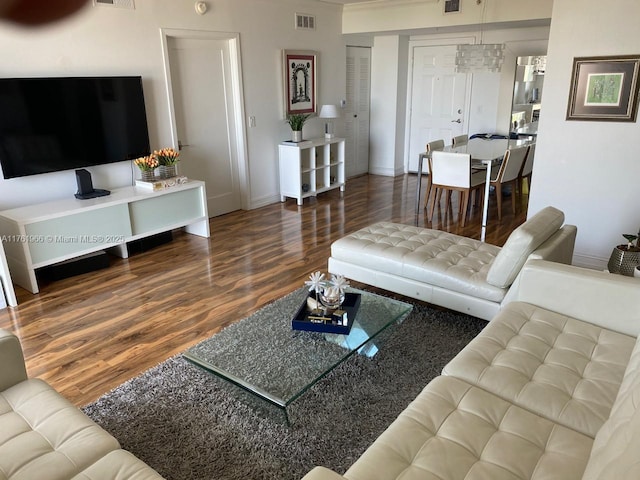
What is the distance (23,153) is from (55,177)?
35cm

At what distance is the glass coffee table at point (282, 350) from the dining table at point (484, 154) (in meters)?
2.55

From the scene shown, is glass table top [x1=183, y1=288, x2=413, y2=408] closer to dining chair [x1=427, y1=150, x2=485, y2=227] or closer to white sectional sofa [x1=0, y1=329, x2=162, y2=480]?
white sectional sofa [x1=0, y1=329, x2=162, y2=480]

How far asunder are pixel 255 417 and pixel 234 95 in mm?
4177

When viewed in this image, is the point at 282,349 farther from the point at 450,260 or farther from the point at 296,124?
the point at 296,124

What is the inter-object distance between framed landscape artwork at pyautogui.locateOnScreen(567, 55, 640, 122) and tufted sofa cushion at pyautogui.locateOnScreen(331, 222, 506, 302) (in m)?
1.45

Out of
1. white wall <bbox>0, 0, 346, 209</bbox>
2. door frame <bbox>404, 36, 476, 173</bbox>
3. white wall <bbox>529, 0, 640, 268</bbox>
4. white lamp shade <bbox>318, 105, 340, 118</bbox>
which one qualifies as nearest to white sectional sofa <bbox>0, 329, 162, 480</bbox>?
white wall <bbox>0, 0, 346, 209</bbox>

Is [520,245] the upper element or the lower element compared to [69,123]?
lower

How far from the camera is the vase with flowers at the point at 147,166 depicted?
175 inches

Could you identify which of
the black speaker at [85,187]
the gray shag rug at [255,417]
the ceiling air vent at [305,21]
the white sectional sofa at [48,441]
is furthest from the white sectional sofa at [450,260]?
the ceiling air vent at [305,21]

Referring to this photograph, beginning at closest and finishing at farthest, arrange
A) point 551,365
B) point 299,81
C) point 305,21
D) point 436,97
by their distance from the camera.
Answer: point 551,365 → point 305,21 → point 299,81 → point 436,97

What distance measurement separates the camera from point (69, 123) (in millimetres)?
4043

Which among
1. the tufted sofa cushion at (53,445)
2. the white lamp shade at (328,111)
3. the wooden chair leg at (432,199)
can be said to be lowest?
the wooden chair leg at (432,199)

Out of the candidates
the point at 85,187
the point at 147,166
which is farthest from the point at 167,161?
the point at 85,187

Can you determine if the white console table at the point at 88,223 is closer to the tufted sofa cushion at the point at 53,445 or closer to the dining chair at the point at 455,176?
the tufted sofa cushion at the point at 53,445
